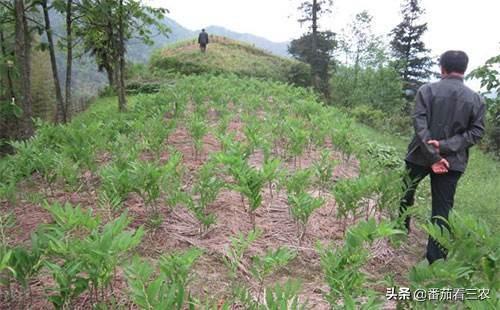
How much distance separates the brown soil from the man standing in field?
67 centimetres

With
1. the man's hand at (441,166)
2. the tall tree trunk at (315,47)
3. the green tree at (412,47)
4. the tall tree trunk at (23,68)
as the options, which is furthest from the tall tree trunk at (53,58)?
the green tree at (412,47)

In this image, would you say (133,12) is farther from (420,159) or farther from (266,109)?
(420,159)

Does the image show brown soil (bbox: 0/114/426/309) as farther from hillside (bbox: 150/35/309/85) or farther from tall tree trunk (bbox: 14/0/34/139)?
hillside (bbox: 150/35/309/85)

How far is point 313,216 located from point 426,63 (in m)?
31.4

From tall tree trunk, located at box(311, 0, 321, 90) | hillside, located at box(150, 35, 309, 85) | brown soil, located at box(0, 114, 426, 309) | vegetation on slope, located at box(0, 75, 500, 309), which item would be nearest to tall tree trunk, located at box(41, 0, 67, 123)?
vegetation on slope, located at box(0, 75, 500, 309)

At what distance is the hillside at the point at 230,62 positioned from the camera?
75.6 feet

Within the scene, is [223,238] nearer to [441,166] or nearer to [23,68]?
[441,166]

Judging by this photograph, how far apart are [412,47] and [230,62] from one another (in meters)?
16.6

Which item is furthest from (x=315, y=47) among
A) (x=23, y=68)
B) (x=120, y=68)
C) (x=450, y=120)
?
(x=450, y=120)

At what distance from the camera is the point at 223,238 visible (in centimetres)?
346

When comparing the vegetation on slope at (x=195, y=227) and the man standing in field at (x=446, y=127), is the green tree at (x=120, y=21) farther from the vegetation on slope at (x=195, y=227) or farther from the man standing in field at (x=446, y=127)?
the man standing in field at (x=446, y=127)

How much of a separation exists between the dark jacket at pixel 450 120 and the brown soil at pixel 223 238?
99 cm

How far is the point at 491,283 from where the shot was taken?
6.98ft

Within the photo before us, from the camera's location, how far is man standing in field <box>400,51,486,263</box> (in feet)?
11.4
